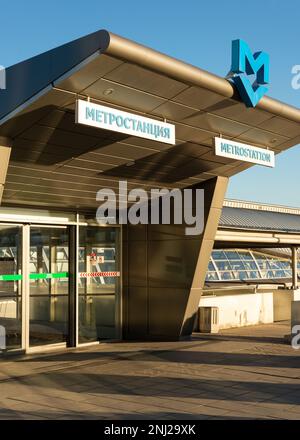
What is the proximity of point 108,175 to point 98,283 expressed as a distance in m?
4.13

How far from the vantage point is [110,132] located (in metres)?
10.2

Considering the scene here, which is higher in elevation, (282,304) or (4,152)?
(4,152)

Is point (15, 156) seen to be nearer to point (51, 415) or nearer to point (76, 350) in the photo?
point (51, 415)

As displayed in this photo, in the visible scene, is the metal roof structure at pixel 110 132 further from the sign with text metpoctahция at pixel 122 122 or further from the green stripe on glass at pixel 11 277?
the green stripe on glass at pixel 11 277

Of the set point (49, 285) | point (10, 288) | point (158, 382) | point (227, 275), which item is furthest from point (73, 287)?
point (227, 275)

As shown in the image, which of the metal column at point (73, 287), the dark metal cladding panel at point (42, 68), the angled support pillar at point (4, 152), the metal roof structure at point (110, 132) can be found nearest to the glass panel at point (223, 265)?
the metal column at point (73, 287)

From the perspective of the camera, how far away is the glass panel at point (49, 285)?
1431 cm

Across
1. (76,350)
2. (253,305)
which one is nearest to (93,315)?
(76,350)

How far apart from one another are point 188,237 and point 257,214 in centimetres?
989

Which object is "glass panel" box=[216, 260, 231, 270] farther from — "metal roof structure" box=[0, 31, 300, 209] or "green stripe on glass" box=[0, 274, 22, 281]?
"green stripe on glass" box=[0, 274, 22, 281]

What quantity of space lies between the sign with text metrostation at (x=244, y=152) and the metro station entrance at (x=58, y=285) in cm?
525

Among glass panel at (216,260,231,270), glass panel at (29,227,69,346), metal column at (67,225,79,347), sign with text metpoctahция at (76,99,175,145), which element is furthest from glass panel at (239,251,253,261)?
sign with text metpoctahция at (76,99,175,145)

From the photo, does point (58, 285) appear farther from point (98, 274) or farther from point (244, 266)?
point (244, 266)

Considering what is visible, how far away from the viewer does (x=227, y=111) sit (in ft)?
35.4
